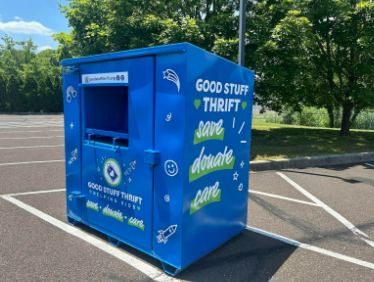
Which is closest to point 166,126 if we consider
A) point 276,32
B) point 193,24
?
point 276,32

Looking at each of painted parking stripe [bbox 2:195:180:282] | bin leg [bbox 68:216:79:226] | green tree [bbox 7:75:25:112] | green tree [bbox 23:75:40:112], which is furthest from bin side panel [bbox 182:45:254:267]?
green tree [bbox 7:75:25:112]

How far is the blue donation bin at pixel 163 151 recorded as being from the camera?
269cm

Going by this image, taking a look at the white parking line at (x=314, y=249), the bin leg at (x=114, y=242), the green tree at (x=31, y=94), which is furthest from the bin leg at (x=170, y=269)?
the green tree at (x=31, y=94)

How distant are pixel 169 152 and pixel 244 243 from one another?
5.24 feet

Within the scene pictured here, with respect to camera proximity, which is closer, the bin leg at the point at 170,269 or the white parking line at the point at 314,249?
the bin leg at the point at 170,269

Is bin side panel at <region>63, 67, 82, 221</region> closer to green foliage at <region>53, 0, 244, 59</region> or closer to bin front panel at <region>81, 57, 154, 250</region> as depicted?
bin front panel at <region>81, 57, 154, 250</region>

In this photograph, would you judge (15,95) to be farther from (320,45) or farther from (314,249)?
(314,249)

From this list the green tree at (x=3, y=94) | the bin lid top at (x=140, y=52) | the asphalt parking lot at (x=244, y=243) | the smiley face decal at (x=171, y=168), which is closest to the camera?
the bin lid top at (x=140, y=52)

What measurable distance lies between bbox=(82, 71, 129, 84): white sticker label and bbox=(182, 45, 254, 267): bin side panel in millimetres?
822

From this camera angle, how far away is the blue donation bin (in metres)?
2.69

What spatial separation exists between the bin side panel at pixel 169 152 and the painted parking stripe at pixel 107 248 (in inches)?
6.2

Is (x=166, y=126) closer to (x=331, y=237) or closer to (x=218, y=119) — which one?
(x=218, y=119)

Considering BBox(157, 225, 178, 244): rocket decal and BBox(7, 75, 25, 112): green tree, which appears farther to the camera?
BBox(7, 75, 25, 112): green tree

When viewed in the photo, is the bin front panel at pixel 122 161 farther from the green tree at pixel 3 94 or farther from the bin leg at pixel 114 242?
the green tree at pixel 3 94
